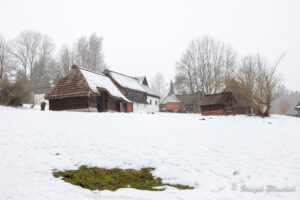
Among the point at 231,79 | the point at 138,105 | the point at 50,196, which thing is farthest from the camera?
the point at 138,105

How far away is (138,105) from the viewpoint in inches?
1364

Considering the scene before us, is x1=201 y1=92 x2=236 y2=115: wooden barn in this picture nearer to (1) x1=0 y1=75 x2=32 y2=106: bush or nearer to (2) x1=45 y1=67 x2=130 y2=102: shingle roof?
(2) x1=45 y1=67 x2=130 y2=102: shingle roof

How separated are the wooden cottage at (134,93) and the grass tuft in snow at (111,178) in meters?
25.2

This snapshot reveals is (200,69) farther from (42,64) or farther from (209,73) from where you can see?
(42,64)

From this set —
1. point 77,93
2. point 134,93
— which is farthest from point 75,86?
point 134,93

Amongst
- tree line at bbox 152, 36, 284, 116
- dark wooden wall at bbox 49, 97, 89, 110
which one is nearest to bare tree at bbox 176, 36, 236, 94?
tree line at bbox 152, 36, 284, 116

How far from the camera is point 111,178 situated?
4.91 m

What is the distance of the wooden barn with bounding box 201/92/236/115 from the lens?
24531mm

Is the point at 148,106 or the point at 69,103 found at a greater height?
the point at 69,103

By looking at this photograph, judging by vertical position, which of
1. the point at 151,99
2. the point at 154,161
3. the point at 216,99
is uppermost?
the point at 151,99

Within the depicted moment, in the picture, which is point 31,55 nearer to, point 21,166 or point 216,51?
point 216,51

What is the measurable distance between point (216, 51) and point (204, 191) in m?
34.3

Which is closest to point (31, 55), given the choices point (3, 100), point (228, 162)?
point (3, 100)

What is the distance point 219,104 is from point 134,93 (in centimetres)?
1444
